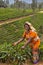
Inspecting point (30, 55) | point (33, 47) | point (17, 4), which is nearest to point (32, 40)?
point (33, 47)

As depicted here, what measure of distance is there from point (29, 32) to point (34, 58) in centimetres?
67

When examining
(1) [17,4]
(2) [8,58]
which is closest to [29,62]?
(2) [8,58]

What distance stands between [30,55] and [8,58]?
534mm

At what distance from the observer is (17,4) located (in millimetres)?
32688

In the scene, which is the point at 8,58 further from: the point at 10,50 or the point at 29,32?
the point at 29,32

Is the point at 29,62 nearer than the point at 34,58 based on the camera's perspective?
No

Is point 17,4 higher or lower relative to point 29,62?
lower

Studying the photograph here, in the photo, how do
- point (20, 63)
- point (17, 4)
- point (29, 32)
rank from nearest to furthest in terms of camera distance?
Answer: 1. point (29, 32)
2. point (20, 63)
3. point (17, 4)

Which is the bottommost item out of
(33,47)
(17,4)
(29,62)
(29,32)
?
(17,4)

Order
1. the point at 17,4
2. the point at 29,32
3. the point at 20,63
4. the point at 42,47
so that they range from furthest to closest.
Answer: the point at 17,4 → the point at 42,47 → the point at 20,63 → the point at 29,32

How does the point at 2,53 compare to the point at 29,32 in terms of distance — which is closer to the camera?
the point at 29,32

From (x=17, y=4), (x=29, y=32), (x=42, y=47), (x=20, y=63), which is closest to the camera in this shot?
(x=29, y=32)

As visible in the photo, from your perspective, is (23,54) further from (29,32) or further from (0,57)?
(29,32)

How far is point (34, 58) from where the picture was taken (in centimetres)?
534
